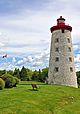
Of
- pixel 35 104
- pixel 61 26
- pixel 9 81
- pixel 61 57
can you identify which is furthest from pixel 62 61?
pixel 35 104

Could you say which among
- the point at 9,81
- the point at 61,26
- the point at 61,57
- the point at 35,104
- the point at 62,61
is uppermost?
the point at 61,26

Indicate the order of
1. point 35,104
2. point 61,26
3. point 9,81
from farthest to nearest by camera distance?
point 61,26 → point 9,81 → point 35,104

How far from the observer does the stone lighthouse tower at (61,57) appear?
52.7 meters

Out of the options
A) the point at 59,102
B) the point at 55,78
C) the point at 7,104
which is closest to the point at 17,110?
the point at 7,104

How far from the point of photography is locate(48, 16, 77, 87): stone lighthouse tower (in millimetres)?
52688

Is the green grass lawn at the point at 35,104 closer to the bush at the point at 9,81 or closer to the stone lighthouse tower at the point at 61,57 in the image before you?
the bush at the point at 9,81

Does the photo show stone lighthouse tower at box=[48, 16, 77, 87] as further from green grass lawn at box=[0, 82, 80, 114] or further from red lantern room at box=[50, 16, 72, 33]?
green grass lawn at box=[0, 82, 80, 114]

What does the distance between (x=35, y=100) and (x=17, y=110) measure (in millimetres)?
5509

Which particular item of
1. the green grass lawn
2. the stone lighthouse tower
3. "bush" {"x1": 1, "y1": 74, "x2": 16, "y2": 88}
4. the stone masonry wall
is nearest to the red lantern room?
the stone lighthouse tower

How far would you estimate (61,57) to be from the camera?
177ft

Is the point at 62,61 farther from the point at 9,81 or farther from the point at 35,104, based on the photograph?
the point at 35,104

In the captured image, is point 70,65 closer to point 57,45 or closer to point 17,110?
point 57,45

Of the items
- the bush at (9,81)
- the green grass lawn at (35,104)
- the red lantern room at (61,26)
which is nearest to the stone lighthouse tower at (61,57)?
the red lantern room at (61,26)

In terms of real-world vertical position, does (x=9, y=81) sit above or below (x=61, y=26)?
below
